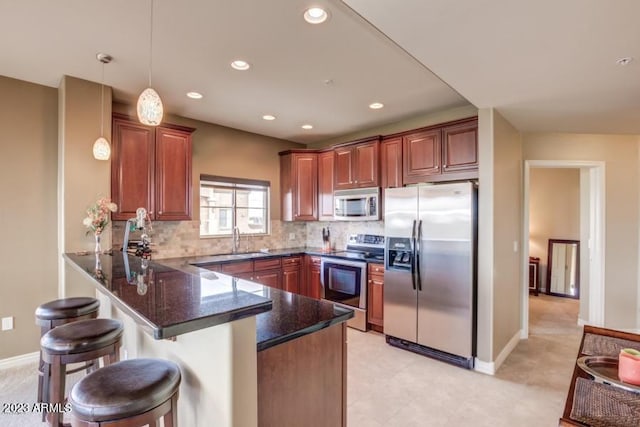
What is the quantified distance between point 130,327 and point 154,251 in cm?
171

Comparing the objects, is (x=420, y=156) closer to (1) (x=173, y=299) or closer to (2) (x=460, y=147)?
(2) (x=460, y=147)

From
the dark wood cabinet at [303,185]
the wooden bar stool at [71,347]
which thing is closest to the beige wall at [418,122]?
the dark wood cabinet at [303,185]

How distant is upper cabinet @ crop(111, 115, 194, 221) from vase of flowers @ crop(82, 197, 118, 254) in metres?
0.40

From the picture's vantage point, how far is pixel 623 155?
165 inches

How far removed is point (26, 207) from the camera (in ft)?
10.4

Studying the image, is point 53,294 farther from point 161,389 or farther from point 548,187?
point 548,187

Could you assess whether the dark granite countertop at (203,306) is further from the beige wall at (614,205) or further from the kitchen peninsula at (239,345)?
the beige wall at (614,205)

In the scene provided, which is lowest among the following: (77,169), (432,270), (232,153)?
(432,270)

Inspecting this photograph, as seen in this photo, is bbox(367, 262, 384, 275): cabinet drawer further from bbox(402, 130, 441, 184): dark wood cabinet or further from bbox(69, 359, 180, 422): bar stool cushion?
bbox(69, 359, 180, 422): bar stool cushion

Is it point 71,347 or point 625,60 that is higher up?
A: point 625,60

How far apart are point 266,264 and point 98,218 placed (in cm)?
206

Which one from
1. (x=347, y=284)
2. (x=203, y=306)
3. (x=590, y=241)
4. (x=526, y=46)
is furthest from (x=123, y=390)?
(x=590, y=241)

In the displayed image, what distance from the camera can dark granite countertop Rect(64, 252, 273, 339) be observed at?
1.03 meters

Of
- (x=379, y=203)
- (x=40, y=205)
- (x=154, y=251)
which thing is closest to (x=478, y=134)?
(x=379, y=203)
